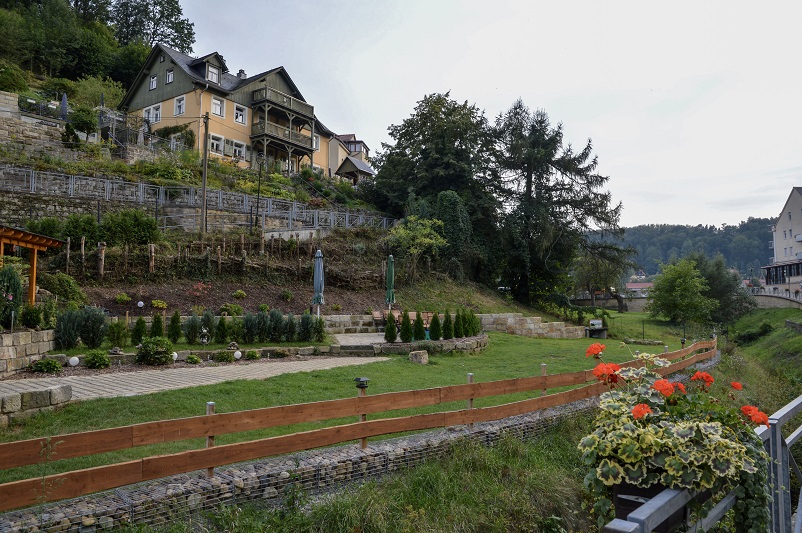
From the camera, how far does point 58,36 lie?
38.1m

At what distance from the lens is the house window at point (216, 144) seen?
3256cm

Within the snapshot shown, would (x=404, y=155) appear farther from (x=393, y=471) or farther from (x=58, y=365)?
(x=393, y=471)

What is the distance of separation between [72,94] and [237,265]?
81.2 feet

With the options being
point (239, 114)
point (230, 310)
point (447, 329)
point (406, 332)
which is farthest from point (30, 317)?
point (239, 114)

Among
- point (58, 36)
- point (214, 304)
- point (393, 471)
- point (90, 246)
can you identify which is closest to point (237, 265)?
point (214, 304)

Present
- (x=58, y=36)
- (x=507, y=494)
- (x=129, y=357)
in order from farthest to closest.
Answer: (x=58, y=36) → (x=129, y=357) → (x=507, y=494)

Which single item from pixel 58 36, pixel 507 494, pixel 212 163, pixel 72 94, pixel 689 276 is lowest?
pixel 507 494

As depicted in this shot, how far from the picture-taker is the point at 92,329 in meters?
10.7

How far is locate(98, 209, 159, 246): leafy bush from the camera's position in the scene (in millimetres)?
16516

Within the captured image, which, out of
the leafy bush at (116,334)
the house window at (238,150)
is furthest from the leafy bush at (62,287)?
the house window at (238,150)

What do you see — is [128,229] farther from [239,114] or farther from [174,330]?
[239,114]

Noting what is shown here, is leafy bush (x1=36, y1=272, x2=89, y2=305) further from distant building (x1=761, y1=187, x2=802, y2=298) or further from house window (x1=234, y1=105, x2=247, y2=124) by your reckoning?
distant building (x1=761, y1=187, x2=802, y2=298)

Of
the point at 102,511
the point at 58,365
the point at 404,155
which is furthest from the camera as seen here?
the point at 404,155

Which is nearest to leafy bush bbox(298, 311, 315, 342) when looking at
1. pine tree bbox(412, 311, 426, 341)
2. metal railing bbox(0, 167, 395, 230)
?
pine tree bbox(412, 311, 426, 341)
